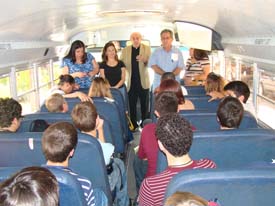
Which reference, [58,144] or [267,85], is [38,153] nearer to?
[58,144]

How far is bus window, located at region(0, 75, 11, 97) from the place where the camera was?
15.2 ft

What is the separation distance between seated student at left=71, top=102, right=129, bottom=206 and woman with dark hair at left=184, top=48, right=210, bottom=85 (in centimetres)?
437

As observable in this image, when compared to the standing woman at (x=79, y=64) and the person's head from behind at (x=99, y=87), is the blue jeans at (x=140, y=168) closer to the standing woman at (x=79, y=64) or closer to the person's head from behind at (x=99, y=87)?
the person's head from behind at (x=99, y=87)

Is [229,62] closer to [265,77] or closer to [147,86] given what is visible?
[147,86]

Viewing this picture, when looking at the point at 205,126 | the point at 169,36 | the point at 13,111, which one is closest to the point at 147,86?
the point at 169,36

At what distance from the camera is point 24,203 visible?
4.34 feet

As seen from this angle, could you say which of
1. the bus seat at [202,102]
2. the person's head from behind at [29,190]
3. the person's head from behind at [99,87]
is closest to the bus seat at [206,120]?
the bus seat at [202,102]

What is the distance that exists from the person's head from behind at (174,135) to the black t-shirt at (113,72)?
158 inches

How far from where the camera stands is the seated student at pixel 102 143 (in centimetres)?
313

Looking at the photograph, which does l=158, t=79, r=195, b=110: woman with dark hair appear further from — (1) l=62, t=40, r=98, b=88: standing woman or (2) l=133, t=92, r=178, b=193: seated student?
(1) l=62, t=40, r=98, b=88: standing woman

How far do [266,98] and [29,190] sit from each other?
3.93m

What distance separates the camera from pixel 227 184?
1.79 m

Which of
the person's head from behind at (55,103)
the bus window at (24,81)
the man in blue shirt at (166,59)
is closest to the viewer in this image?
the person's head from behind at (55,103)

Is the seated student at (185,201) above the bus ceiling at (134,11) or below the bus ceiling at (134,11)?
below
